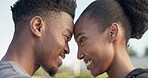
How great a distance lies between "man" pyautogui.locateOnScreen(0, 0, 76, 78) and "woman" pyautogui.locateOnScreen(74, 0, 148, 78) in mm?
246

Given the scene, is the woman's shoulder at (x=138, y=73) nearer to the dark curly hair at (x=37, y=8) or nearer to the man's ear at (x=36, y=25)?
the dark curly hair at (x=37, y=8)

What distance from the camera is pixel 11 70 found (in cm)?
186

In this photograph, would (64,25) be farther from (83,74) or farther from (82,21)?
(83,74)

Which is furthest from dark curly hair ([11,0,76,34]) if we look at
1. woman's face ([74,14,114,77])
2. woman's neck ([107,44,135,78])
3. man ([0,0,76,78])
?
woman's neck ([107,44,135,78])

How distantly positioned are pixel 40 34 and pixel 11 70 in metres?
0.38

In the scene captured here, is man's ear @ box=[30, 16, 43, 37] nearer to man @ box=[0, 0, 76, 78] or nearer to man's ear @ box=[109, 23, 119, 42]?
man @ box=[0, 0, 76, 78]

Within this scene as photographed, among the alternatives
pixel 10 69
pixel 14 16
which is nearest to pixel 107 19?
pixel 14 16

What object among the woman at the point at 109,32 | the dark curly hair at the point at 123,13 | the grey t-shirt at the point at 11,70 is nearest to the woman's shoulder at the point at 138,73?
the woman at the point at 109,32

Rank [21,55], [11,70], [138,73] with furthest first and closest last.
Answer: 1. [138,73]
2. [21,55]
3. [11,70]

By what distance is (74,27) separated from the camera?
257 centimetres

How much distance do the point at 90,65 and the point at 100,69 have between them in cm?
9

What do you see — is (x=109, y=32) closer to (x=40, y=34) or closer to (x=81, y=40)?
(x=81, y=40)

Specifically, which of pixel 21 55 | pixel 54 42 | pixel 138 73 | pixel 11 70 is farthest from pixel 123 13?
pixel 11 70

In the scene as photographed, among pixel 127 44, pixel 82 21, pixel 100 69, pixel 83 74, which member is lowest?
pixel 83 74
